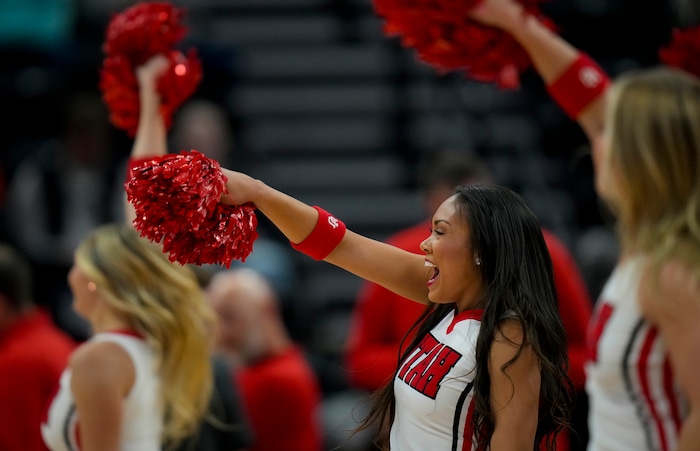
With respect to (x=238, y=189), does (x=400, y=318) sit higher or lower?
lower

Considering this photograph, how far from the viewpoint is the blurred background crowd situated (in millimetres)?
6652

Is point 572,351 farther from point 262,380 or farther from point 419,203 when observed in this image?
point 419,203

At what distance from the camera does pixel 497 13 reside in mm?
2934

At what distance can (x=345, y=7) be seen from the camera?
347 inches

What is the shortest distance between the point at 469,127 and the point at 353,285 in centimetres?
143

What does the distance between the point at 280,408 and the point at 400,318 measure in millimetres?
820

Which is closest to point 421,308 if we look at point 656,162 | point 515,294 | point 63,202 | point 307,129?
point 656,162

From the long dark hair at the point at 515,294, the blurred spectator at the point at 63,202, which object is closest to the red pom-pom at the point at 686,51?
the long dark hair at the point at 515,294

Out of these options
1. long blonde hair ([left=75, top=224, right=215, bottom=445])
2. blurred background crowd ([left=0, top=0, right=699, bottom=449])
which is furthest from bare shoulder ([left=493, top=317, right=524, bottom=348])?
blurred background crowd ([left=0, top=0, right=699, bottom=449])

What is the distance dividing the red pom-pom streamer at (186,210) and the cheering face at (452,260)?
368 millimetres

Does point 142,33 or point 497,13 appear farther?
point 142,33

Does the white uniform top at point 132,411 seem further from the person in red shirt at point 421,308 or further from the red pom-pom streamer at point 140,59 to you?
the person in red shirt at point 421,308

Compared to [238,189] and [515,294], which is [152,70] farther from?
[515,294]

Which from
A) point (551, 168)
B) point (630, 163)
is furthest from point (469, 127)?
point (630, 163)
